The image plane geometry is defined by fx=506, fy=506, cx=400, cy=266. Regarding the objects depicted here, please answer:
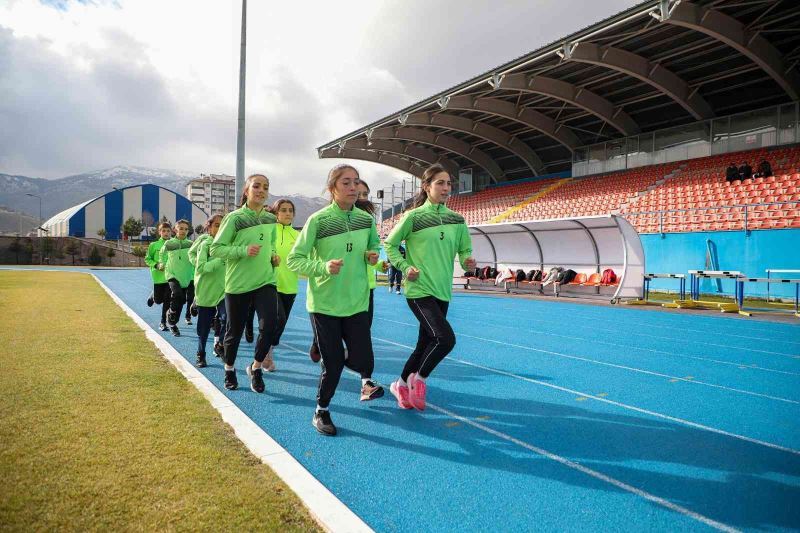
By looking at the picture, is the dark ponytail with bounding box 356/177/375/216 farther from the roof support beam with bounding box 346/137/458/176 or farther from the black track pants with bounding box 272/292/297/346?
the roof support beam with bounding box 346/137/458/176

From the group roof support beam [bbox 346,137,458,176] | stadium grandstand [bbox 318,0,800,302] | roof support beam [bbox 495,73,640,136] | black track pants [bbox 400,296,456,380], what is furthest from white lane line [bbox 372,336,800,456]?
roof support beam [bbox 346,137,458,176]

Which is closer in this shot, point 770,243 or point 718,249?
point 770,243

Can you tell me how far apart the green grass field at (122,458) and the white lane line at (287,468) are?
56 millimetres

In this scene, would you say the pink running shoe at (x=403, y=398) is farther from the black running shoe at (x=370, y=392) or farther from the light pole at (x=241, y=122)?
the light pole at (x=241, y=122)

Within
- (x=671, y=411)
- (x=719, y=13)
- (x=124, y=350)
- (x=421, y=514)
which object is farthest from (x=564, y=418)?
(x=719, y=13)

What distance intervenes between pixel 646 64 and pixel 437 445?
23885 mm

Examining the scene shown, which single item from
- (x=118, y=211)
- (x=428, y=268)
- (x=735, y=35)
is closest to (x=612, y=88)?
(x=735, y=35)

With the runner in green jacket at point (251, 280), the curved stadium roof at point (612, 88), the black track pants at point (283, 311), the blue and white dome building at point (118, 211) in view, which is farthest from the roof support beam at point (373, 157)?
the blue and white dome building at point (118, 211)

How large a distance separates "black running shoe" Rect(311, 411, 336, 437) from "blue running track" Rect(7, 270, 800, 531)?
2.4 inches

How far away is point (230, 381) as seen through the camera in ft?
16.3

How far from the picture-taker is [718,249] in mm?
16750

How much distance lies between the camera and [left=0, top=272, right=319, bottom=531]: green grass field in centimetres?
238

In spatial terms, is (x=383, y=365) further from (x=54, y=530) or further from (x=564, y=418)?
(x=54, y=530)

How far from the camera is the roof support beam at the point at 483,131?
1181 inches
